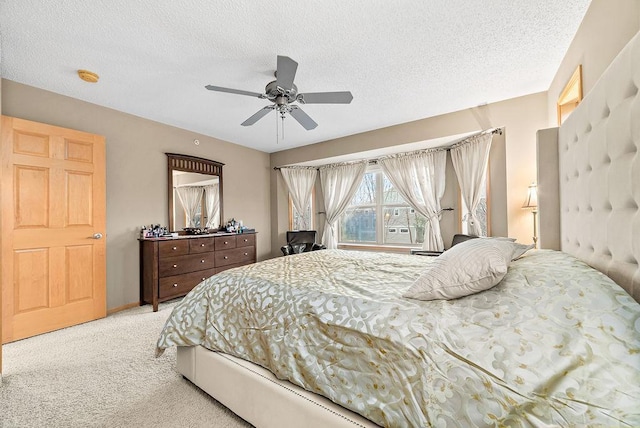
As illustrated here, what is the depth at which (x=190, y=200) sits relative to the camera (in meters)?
4.22

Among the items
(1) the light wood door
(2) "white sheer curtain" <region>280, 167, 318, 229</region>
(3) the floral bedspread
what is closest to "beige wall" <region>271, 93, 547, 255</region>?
(2) "white sheer curtain" <region>280, 167, 318, 229</region>

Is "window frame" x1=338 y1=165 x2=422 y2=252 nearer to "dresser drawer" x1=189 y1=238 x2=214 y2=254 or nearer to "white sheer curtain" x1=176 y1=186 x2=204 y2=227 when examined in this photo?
"dresser drawer" x1=189 y1=238 x2=214 y2=254

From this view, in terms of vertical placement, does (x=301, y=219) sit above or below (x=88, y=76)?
below

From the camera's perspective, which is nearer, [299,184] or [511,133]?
[511,133]

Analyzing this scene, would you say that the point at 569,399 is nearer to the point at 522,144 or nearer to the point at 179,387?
the point at 179,387

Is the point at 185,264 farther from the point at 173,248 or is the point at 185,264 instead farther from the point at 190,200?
the point at 190,200

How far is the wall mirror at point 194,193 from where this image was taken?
3.97 meters

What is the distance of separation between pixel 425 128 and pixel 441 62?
1.42 metres

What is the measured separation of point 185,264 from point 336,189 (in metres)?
3.00

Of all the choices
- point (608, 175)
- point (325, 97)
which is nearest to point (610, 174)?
point (608, 175)

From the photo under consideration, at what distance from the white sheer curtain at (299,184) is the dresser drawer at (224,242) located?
5.30 ft

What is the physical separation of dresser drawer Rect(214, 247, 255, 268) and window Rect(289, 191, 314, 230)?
4.06 ft

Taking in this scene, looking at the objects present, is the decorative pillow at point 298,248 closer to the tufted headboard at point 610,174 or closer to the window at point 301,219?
the window at point 301,219

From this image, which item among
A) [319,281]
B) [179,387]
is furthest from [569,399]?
[179,387]
